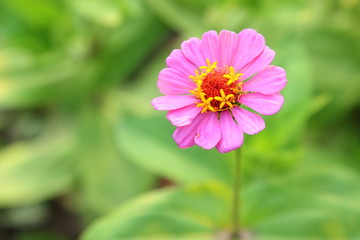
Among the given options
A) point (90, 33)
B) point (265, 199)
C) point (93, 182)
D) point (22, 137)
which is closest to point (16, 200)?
point (93, 182)

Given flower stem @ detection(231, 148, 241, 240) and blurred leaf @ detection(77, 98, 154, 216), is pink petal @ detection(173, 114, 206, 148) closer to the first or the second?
flower stem @ detection(231, 148, 241, 240)

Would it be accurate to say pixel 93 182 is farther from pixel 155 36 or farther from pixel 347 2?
pixel 347 2

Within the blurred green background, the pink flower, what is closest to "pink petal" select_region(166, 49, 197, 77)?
the pink flower

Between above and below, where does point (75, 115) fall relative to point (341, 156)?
above

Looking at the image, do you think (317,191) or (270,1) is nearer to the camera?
(317,191)

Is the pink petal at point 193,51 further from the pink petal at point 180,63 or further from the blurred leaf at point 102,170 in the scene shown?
the blurred leaf at point 102,170

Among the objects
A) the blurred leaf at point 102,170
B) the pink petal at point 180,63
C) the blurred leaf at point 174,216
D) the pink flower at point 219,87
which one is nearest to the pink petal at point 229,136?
the pink flower at point 219,87

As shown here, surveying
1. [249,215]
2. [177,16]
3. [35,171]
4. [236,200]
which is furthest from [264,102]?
[35,171]
